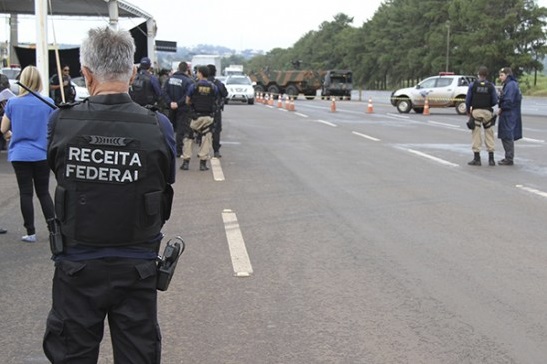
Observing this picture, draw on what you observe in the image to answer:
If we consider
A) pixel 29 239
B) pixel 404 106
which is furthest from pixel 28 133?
pixel 404 106

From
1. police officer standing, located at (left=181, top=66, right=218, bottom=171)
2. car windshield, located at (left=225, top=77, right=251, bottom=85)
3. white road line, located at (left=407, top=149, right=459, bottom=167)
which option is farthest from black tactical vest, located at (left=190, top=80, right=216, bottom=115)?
car windshield, located at (left=225, top=77, right=251, bottom=85)

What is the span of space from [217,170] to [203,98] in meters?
1.30

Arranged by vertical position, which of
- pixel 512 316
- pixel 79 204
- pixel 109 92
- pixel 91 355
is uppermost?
pixel 109 92

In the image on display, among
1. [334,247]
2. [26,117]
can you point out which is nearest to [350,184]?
[334,247]

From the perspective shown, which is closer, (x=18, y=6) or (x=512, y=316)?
(x=512, y=316)

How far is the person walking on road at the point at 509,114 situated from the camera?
12.9 m

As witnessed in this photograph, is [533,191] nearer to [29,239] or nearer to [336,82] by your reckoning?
[29,239]

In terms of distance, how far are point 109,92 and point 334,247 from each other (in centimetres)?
418

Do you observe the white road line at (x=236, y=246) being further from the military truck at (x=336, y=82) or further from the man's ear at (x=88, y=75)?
the military truck at (x=336, y=82)

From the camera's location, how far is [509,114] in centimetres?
1295

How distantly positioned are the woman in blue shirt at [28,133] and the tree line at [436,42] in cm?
6080

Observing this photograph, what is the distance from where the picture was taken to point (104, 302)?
269 centimetres

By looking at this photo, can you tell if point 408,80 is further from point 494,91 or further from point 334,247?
point 334,247

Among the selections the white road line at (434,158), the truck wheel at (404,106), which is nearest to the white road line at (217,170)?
the white road line at (434,158)
